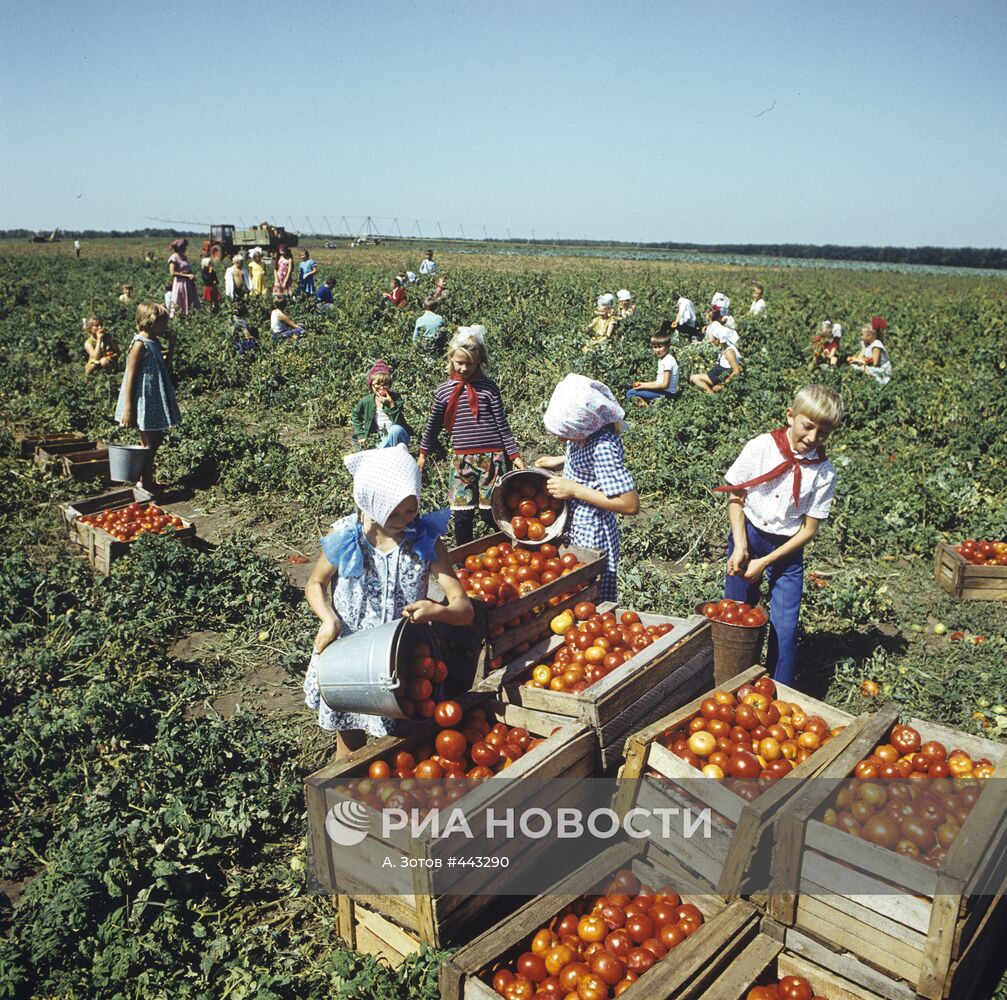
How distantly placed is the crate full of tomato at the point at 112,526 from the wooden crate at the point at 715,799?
545 cm

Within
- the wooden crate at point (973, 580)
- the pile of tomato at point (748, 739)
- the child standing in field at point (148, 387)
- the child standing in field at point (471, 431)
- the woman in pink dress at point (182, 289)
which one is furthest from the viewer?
the woman in pink dress at point (182, 289)

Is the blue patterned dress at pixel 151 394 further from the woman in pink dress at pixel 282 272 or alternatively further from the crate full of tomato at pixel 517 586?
the woman in pink dress at pixel 282 272

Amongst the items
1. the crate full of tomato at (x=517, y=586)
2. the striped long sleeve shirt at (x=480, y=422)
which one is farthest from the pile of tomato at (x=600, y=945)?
the striped long sleeve shirt at (x=480, y=422)

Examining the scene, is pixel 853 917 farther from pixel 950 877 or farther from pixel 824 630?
pixel 824 630

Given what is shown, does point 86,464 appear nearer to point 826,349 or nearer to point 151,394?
point 151,394

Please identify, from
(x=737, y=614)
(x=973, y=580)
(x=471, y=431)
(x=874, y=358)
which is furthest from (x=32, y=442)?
(x=874, y=358)

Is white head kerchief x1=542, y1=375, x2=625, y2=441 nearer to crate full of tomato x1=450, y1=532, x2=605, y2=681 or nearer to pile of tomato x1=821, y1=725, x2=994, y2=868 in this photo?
crate full of tomato x1=450, y1=532, x2=605, y2=681

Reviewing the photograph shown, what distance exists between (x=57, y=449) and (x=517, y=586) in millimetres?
8367

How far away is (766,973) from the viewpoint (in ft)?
10.3

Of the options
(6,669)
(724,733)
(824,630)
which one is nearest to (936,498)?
(824,630)

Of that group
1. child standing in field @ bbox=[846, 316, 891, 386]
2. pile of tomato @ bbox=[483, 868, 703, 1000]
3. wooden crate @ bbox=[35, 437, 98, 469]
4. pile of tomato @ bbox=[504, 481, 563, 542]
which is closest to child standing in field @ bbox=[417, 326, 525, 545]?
pile of tomato @ bbox=[504, 481, 563, 542]

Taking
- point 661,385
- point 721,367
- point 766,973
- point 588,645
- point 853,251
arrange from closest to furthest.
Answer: point 766,973 < point 588,645 < point 661,385 < point 721,367 < point 853,251

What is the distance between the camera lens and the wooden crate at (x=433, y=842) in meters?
3.06

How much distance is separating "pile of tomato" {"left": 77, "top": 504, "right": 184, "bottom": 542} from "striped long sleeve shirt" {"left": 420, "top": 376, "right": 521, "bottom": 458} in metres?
3.26
